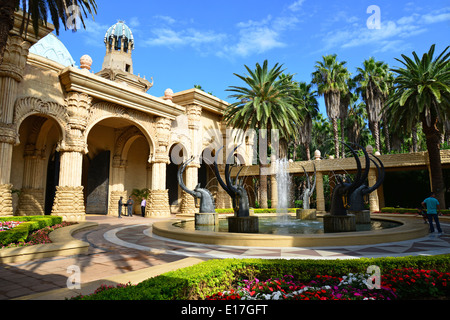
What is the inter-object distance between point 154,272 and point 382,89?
3294cm

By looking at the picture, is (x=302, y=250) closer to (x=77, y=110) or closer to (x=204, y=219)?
(x=204, y=219)

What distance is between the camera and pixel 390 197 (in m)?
31.5

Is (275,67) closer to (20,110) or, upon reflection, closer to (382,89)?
(382,89)

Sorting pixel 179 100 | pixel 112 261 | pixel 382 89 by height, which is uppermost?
pixel 382 89

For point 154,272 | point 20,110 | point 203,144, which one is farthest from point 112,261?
point 203,144

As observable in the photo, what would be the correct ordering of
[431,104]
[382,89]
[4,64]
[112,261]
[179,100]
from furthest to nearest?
[382,89] < [179,100] < [431,104] < [4,64] < [112,261]

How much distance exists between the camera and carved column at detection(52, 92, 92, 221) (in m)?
15.7

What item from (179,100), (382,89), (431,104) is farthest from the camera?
(382,89)

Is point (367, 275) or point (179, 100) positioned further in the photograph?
point (179, 100)

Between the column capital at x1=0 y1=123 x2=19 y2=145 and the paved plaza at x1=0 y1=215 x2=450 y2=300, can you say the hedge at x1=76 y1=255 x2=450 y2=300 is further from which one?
the column capital at x1=0 y1=123 x2=19 y2=145

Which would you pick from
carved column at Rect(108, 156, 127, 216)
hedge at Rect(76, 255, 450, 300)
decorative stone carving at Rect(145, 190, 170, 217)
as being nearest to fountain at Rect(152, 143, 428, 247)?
hedge at Rect(76, 255, 450, 300)

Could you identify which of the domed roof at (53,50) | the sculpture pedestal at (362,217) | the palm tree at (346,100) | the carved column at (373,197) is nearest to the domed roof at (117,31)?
the domed roof at (53,50)

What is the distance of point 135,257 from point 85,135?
12845 millimetres

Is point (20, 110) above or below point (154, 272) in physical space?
above
